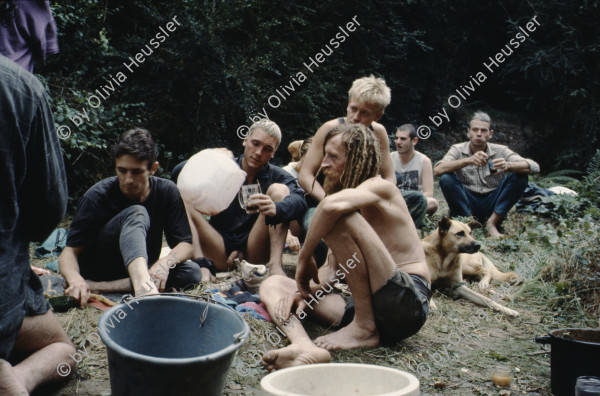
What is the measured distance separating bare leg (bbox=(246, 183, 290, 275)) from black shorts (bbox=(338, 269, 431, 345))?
1.18 m

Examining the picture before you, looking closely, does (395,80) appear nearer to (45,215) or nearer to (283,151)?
(283,151)

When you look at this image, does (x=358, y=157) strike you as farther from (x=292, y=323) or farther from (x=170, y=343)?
(x=170, y=343)

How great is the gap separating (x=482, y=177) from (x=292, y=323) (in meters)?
4.31

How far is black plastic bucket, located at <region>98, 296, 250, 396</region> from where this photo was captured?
189cm

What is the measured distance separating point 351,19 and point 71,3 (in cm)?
535

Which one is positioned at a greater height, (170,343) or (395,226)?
(395,226)

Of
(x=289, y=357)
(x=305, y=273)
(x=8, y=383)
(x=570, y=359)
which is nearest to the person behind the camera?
(x=8, y=383)

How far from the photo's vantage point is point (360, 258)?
9.43 ft

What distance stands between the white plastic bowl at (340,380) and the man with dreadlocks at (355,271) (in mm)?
566

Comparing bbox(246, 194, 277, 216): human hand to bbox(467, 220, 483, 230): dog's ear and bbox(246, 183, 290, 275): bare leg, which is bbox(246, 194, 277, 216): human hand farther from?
bbox(467, 220, 483, 230): dog's ear
